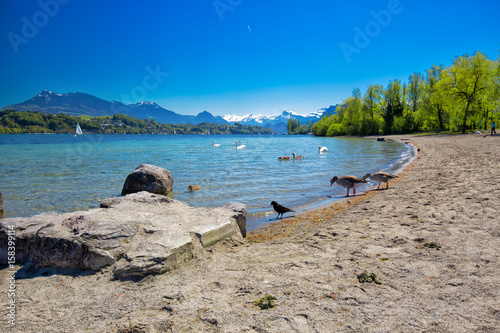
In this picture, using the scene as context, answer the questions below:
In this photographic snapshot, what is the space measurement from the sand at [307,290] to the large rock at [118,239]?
0.71 feet

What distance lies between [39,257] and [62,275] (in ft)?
2.32

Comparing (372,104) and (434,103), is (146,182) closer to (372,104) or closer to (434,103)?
(434,103)

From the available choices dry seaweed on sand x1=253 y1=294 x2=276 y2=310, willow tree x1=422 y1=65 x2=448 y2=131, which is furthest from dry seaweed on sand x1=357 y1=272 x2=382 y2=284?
willow tree x1=422 y1=65 x2=448 y2=131

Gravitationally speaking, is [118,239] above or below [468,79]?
below

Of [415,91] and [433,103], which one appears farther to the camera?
[415,91]

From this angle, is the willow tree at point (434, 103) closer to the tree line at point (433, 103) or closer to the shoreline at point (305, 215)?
the tree line at point (433, 103)

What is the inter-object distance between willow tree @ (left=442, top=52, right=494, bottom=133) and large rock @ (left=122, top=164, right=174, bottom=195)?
5845 centimetres

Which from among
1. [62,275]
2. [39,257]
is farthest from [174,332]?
[39,257]

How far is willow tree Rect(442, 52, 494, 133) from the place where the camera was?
153 feet

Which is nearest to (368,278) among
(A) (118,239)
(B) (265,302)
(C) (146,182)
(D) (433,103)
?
(B) (265,302)

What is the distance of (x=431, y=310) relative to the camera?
290cm

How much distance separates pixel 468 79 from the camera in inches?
1865

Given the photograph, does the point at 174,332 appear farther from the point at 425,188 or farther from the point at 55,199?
the point at 55,199

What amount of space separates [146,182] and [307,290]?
1083 centimetres
